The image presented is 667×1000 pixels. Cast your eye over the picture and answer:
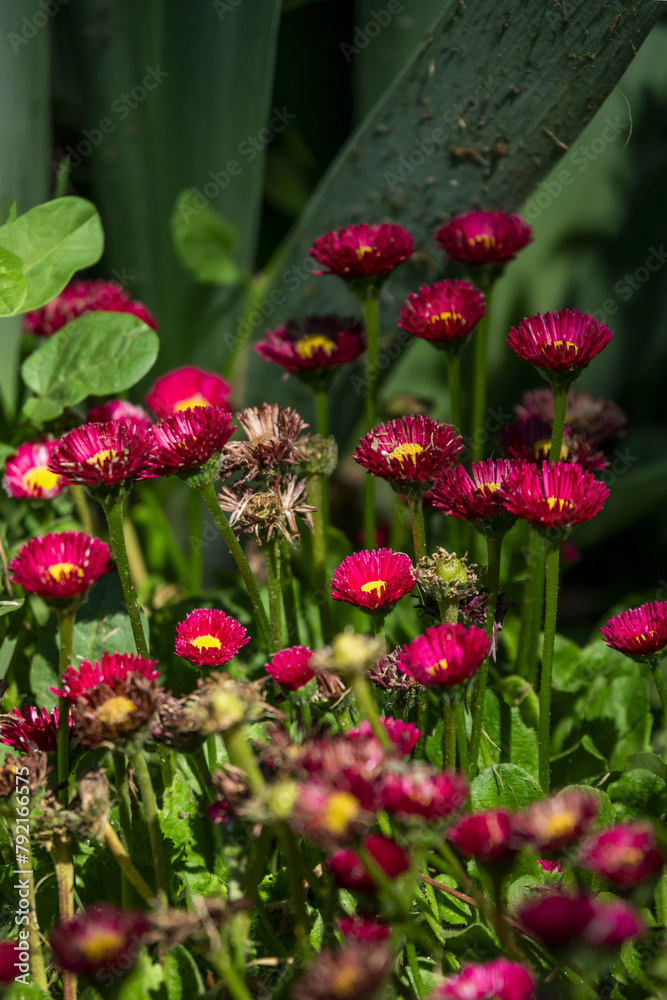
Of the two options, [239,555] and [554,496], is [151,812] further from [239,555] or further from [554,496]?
[554,496]

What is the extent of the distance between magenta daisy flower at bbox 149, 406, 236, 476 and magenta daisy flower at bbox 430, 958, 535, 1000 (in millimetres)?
381

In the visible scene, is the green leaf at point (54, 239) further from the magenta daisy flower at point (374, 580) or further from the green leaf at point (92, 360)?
the magenta daisy flower at point (374, 580)

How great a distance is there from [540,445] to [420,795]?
0.48m

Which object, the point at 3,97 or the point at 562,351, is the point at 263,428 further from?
the point at 3,97

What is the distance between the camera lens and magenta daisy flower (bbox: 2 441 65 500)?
0.86 meters

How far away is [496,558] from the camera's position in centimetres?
65

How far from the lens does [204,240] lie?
49.3 inches

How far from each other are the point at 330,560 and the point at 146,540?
0.29 meters

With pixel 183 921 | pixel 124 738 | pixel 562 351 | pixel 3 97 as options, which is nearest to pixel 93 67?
pixel 3 97

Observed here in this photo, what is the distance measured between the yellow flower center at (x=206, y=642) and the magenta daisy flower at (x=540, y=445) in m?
0.30

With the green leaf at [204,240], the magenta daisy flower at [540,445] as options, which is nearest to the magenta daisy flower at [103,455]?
the magenta daisy flower at [540,445]

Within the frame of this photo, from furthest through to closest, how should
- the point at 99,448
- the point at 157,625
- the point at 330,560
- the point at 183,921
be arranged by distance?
the point at 330,560
the point at 157,625
the point at 99,448
the point at 183,921

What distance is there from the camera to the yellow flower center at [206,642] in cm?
61
